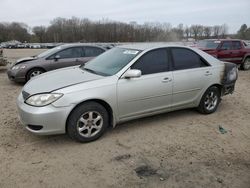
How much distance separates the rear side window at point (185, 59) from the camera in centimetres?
523

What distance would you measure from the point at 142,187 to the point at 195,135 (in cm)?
189

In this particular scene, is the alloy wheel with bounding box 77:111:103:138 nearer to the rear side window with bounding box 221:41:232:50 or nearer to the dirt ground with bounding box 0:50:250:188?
the dirt ground with bounding box 0:50:250:188

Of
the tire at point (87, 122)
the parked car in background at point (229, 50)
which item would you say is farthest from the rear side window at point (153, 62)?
the parked car in background at point (229, 50)

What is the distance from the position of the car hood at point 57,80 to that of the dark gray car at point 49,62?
4240 mm

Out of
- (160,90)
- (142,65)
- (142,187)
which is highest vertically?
(142,65)

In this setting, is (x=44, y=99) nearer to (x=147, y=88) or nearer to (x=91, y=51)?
(x=147, y=88)

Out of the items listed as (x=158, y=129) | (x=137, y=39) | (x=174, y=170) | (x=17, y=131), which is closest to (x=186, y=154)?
(x=174, y=170)

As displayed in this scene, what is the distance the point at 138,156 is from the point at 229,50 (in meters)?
11.0

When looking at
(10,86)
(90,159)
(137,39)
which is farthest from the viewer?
(137,39)

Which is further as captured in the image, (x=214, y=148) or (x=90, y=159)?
(x=214, y=148)

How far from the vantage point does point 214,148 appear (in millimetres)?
4250

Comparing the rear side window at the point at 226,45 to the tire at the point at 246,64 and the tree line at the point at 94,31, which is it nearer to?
the tire at the point at 246,64

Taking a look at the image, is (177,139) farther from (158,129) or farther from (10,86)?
(10,86)

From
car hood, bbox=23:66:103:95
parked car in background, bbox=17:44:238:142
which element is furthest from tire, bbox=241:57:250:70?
car hood, bbox=23:66:103:95
